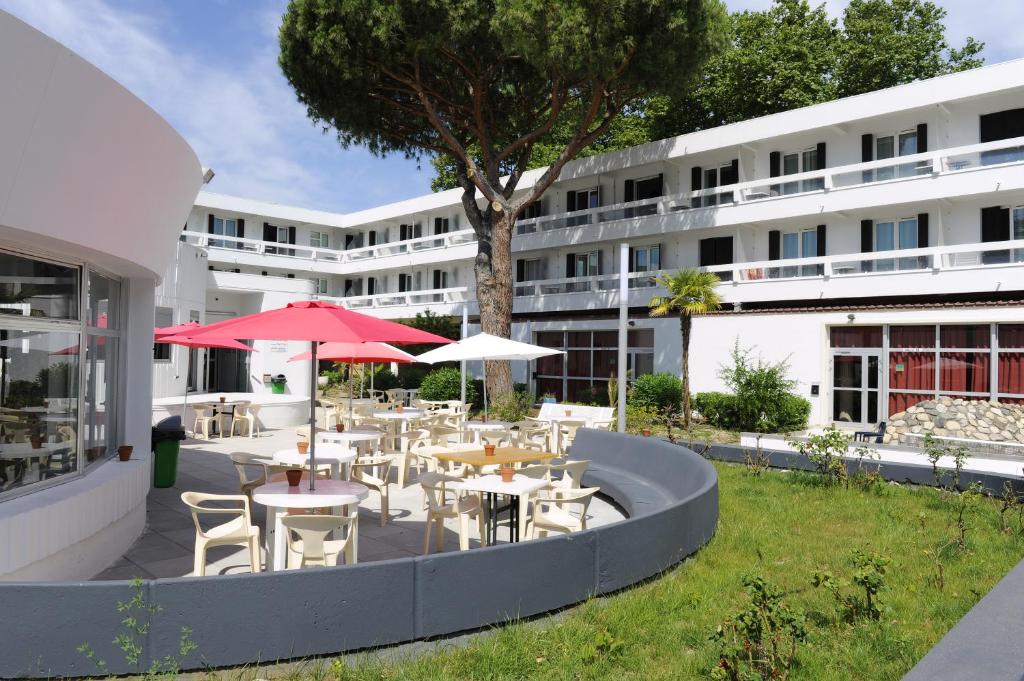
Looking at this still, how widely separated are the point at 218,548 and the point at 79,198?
13.4ft

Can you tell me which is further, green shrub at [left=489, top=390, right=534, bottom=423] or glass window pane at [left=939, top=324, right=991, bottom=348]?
green shrub at [left=489, top=390, right=534, bottom=423]

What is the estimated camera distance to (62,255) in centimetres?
689

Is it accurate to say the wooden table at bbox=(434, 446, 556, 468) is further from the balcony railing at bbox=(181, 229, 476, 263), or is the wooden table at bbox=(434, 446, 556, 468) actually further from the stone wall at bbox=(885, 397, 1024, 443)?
the balcony railing at bbox=(181, 229, 476, 263)

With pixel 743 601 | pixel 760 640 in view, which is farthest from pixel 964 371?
pixel 760 640

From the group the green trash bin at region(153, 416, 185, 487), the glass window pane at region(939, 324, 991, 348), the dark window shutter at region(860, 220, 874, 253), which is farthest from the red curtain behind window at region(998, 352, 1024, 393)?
the green trash bin at region(153, 416, 185, 487)

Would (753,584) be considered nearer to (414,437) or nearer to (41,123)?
(41,123)

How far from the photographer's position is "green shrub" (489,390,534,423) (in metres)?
21.8

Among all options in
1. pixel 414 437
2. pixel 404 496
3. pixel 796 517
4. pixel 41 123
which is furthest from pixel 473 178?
pixel 41 123

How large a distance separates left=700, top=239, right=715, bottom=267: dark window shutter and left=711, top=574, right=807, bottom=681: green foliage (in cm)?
2291

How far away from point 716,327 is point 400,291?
21.1 m

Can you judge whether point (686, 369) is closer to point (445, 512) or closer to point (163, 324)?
point (445, 512)

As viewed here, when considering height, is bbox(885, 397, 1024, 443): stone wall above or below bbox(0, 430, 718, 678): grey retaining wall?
above

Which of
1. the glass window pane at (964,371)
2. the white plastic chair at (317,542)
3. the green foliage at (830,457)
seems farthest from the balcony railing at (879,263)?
the white plastic chair at (317,542)

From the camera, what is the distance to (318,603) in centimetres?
484
